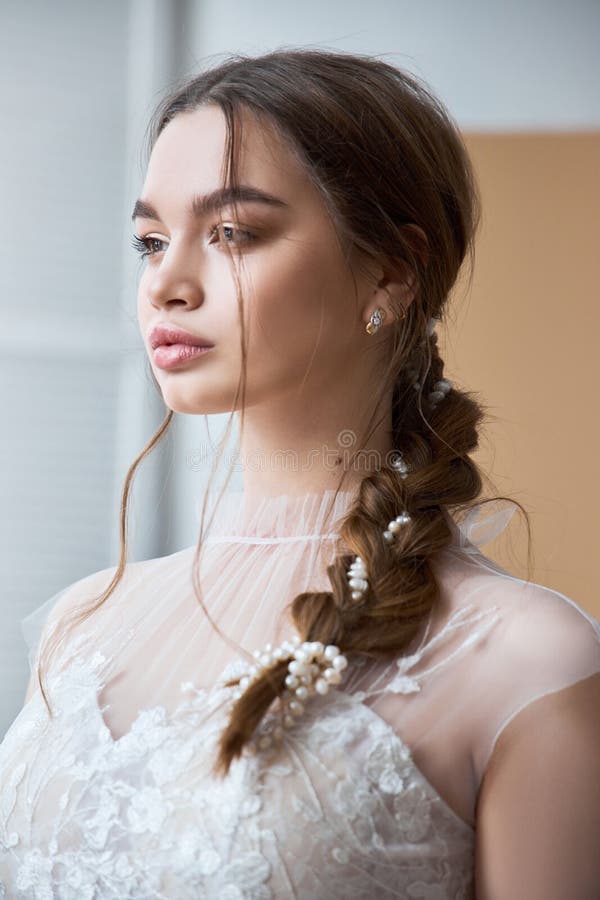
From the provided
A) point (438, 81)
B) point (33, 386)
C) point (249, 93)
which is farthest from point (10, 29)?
point (249, 93)

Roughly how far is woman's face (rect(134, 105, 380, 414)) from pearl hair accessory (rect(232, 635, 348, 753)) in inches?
11.2

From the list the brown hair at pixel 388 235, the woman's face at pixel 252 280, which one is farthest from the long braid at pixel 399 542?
the woman's face at pixel 252 280

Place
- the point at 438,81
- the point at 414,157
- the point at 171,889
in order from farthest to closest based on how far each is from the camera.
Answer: the point at 438,81 → the point at 414,157 → the point at 171,889

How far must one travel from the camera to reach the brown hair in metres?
1.06

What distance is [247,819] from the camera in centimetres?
94

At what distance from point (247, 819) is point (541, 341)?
1.41 m

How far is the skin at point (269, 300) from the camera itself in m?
1.10

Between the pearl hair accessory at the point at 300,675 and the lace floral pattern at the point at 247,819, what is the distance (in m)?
0.01

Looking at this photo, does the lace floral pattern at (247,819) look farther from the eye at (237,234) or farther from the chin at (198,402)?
the eye at (237,234)

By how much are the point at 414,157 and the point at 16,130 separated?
1.44m

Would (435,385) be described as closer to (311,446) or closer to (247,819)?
(311,446)

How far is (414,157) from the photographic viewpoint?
120 cm

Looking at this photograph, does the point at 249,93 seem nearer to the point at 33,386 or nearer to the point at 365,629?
the point at 365,629

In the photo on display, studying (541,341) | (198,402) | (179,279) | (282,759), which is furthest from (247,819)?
(541,341)
